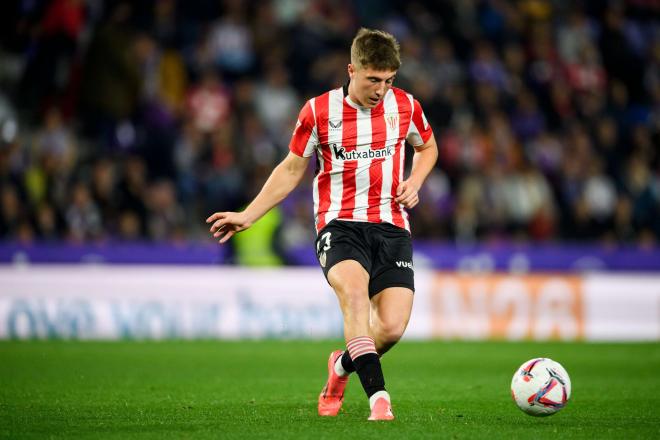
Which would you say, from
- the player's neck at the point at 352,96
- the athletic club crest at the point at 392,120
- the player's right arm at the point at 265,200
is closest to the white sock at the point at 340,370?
the player's right arm at the point at 265,200

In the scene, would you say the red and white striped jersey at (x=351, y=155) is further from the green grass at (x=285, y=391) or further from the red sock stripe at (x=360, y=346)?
the green grass at (x=285, y=391)

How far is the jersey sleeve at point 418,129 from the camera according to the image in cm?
718

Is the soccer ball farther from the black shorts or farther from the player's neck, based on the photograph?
the player's neck

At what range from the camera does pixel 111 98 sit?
52.4 feet

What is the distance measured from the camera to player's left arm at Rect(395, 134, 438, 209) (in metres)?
6.67

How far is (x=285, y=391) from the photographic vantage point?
27.9ft

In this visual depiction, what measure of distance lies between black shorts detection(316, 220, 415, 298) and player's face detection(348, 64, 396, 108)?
78 centimetres

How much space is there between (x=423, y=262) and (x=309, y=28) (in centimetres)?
477

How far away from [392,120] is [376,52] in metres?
0.64

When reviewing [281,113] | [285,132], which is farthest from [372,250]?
[281,113]

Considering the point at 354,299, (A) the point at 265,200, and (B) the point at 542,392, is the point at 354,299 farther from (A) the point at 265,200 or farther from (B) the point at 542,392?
(B) the point at 542,392

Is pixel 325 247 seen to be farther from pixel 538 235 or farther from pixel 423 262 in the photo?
pixel 538 235

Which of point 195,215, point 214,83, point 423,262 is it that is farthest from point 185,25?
point 423,262

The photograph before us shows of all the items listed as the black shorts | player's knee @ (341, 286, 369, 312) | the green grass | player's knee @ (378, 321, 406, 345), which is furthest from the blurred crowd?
player's knee @ (341, 286, 369, 312)
